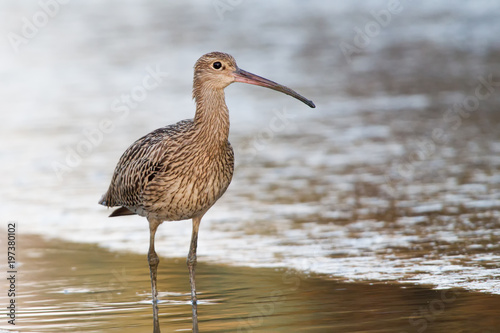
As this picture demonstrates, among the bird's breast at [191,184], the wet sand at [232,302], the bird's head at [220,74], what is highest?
the bird's head at [220,74]

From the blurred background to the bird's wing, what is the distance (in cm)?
73

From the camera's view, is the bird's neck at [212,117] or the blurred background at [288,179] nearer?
the blurred background at [288,179]

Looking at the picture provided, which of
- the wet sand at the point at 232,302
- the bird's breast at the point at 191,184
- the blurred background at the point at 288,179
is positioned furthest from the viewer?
the bird's breast at the point at 191,184

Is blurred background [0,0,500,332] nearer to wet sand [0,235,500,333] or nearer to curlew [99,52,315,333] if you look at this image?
wet sand [0,235,500,333]

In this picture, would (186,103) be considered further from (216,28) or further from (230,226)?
(216,28)

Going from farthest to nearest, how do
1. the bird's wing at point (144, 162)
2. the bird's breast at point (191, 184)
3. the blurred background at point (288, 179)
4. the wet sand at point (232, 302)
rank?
1. the bird's wing at point (144, 162)
2. the bird's breast at point (191, 184)
3. the blurred background at point (288, 179)
4. the wet sand at point (232, 302)

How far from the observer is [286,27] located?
24.8 metres

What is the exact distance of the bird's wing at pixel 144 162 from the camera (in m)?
7.04

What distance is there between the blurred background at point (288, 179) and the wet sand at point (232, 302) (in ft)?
0.08

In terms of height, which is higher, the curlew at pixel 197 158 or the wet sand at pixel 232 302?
the curlew at pixel 197 158

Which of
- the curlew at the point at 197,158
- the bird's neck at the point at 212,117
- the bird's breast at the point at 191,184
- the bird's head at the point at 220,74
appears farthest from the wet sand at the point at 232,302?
the bird's head at the point at 220,74

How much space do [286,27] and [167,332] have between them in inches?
765

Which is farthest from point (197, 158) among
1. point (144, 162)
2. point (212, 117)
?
point (144, 162)

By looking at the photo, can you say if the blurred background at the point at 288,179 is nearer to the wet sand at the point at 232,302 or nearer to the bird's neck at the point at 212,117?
the wet sand at the point at 232,302
